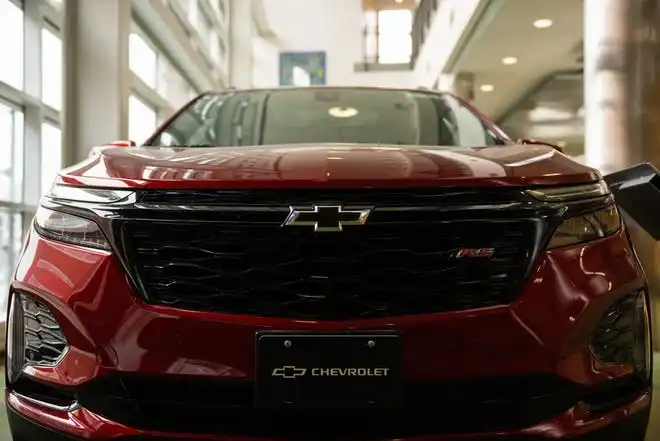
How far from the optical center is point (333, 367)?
50.6 inches

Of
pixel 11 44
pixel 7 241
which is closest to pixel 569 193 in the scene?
pixel 7 241

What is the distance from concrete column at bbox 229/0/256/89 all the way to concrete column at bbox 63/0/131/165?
31.0ft

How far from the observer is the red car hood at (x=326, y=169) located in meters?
1.37

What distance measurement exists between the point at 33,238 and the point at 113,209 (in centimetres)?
24

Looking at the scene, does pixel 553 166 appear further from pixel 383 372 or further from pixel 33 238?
pixel 33 238

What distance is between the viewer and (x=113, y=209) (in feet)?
4.59

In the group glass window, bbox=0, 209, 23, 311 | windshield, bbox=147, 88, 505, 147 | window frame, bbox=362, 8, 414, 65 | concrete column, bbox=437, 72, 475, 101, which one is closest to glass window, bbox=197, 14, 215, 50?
window frame, bbox=362, 8, 414, 65

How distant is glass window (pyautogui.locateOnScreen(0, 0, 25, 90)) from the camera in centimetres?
→ 457

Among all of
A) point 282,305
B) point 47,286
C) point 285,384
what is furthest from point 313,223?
point 47,286

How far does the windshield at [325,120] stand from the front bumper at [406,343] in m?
0.96

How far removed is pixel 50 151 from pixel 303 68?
37.8ft

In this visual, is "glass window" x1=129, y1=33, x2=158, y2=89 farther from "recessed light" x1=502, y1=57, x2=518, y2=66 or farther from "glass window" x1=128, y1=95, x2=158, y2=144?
"recessed light" x1=502, y1=57, x2=518, y2=66

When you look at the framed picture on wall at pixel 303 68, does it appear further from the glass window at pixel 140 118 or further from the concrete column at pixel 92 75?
the concrete column at pixel 92 75

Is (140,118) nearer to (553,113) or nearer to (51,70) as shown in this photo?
(51,70)
